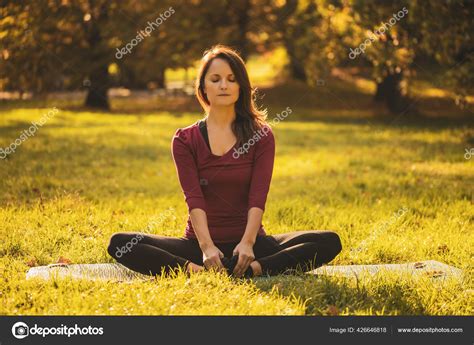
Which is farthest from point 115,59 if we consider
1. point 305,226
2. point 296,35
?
point 305,226

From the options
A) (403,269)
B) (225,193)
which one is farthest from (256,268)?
(403,269)

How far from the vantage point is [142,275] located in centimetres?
480

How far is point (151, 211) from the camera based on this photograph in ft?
23.3

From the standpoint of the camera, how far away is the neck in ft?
16.0

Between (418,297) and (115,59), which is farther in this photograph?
(115,59)

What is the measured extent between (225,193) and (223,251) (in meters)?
0.44

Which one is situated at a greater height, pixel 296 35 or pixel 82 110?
pixel 296 35

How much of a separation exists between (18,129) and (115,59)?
796cm

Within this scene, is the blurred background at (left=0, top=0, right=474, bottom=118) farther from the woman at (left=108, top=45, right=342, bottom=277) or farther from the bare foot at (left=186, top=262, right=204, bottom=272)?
the bare foot at (left=186, top=262, right=204, bottom=272)

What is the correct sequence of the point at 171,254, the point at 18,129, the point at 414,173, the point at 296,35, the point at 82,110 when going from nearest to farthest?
the point at 171,254
the point at 414,173
the point at 18,129
the point at 82,110
the point at 296,35
